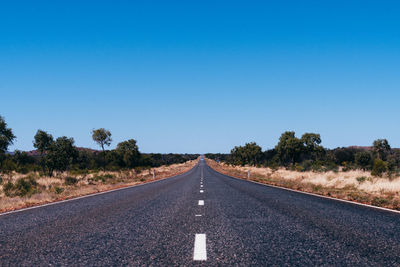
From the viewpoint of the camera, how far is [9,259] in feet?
13.2

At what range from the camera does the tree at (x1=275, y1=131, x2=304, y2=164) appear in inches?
2566

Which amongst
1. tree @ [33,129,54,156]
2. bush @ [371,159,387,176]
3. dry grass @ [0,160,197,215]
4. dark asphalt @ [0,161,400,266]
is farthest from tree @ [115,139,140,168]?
dark asphalt @ [0,161,400,266]

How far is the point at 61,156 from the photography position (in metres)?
34.6

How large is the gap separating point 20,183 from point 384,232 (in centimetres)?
2235

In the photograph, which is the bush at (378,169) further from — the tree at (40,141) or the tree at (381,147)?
the tree at (40,141)

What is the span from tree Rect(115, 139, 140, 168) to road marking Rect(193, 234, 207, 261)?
76.2 meters

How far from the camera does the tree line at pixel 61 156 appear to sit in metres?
34.8

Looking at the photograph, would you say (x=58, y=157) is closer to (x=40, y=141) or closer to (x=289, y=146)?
(x=40, y=141)

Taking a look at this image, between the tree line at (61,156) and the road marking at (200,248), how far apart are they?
110 ft

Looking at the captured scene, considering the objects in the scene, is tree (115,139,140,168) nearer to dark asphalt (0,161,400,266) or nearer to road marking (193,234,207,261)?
dark asphalt (0,161,400,266)

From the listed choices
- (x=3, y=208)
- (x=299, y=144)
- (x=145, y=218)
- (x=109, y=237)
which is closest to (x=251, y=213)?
(x=145, y=218)

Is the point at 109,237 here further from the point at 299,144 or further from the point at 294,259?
the point at 299,144

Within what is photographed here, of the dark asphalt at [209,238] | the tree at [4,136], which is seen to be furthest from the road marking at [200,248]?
the tree at [4,136]

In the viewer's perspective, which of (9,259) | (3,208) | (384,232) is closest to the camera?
(9,259)
